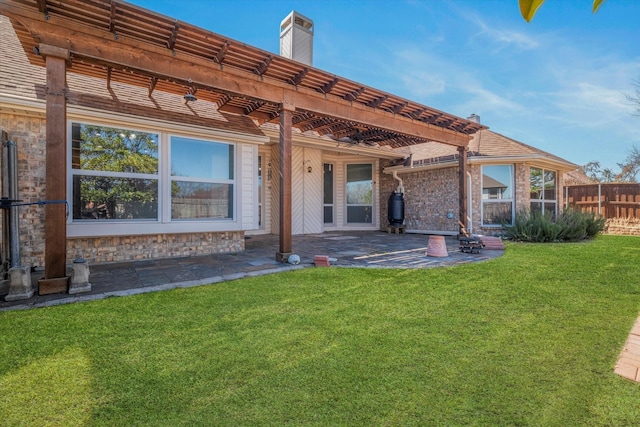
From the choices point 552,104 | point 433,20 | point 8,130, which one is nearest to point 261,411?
point 8,130

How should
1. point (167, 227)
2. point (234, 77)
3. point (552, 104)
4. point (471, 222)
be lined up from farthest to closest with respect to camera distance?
point (552, 104)
point (471, 222)
point (167, 227)
point (234, 77)

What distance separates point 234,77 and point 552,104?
18865mm

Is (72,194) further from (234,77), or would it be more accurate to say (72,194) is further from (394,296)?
(394,296)

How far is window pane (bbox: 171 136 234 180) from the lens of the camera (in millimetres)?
6059

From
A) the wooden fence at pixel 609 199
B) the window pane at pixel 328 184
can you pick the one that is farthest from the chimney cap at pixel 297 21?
the wooden fence at pixel 609 199

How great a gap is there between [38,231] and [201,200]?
254 centimetres

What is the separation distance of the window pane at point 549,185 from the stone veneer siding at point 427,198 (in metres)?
3.23

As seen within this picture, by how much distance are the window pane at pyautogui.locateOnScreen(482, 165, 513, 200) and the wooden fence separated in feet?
15.1

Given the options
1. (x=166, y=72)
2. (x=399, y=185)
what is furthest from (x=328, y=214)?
(x=166, y=72)

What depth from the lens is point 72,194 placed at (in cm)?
511

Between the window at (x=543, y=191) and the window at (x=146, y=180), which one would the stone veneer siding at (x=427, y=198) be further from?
the window at (x=146, y=180)

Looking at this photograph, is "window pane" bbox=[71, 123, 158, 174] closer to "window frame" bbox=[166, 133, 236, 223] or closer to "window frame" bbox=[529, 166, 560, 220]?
"window frame" bbox=[166, 133, 236, 223]

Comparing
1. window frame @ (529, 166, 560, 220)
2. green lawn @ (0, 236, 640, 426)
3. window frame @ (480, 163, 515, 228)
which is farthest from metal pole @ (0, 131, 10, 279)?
window frame @ (529, 166, 560, 220)

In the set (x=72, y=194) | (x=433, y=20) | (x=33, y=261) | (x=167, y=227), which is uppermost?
(x=433, y=20)
